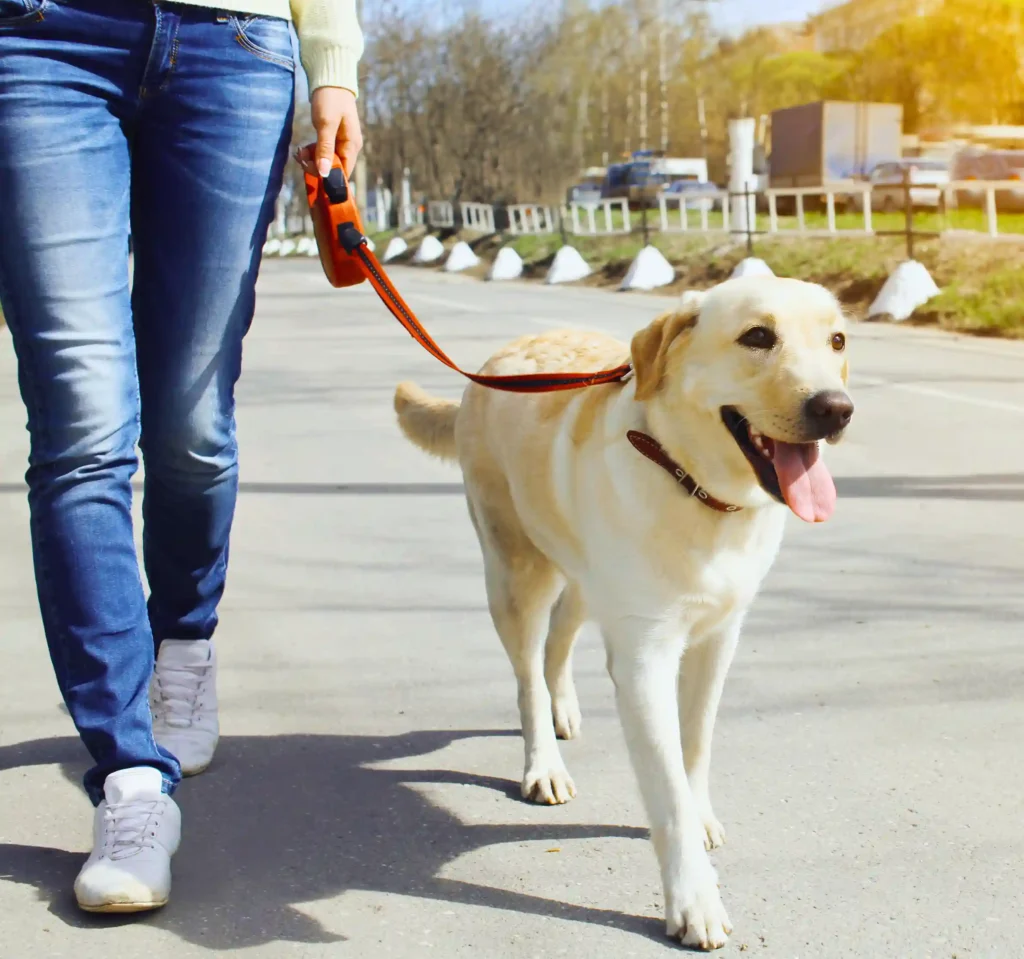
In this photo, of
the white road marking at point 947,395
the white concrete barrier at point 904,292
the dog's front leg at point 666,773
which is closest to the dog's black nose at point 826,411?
the dog's front leg at point 666,773

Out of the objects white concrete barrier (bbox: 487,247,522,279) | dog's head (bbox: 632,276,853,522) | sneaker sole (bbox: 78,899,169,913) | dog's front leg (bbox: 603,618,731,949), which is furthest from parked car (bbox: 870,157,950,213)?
sneaker sole (bbox: 78,899,169,913)

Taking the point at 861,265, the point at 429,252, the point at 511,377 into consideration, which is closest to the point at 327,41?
the point at 511,377

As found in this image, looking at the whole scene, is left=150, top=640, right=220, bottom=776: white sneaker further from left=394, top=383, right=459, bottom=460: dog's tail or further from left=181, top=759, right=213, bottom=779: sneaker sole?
left=394, top=383, right=459, bottom=460: dog's tail

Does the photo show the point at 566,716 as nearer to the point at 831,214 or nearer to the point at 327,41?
the point at 327,41

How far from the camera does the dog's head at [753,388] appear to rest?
8.44ft

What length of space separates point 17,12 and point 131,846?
1556 mm

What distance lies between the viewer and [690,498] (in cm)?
266

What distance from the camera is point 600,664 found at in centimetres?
413

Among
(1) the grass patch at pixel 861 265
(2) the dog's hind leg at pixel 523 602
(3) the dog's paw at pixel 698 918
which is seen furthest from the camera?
(1) the grass patch at pixel 861 265

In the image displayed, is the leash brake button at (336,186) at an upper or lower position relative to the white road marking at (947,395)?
upper

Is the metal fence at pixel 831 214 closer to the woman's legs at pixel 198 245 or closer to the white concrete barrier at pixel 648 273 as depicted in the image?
the white concrete barrier at pixel 648 273

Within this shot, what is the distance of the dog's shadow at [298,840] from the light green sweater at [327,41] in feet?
5.12

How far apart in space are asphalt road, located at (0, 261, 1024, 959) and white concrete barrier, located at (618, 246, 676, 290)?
47.8ft

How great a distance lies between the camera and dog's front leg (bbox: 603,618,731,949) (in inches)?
97.7
